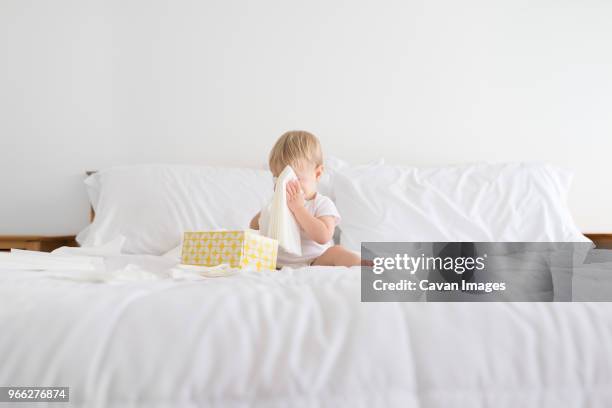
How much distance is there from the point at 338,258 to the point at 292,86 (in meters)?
1.06

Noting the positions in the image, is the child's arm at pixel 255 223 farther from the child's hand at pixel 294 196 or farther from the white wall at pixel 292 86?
the white wall at pixel 292 86

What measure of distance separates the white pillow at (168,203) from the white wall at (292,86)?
355 millimetres

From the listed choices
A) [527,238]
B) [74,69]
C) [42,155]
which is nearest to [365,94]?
[527,238]

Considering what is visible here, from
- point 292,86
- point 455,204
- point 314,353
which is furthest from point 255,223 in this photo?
point 314,353

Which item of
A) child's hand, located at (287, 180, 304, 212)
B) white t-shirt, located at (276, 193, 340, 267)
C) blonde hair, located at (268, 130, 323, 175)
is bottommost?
white t-shirt, located at (276, 193, 340, 267)

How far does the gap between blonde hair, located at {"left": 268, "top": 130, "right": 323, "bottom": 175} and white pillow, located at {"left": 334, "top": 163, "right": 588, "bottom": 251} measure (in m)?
0.27

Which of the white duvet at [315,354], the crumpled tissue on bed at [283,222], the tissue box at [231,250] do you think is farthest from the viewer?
the crumpled tissue on bed at [283,222]

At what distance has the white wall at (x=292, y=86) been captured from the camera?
2043 mm

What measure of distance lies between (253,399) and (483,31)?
2079 mm

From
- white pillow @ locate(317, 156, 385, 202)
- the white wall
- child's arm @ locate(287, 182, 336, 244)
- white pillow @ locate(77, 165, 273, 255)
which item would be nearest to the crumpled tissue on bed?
child's arm @ locate(287, 182, 336, 244)

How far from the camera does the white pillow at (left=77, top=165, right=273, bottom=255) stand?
1.56m
